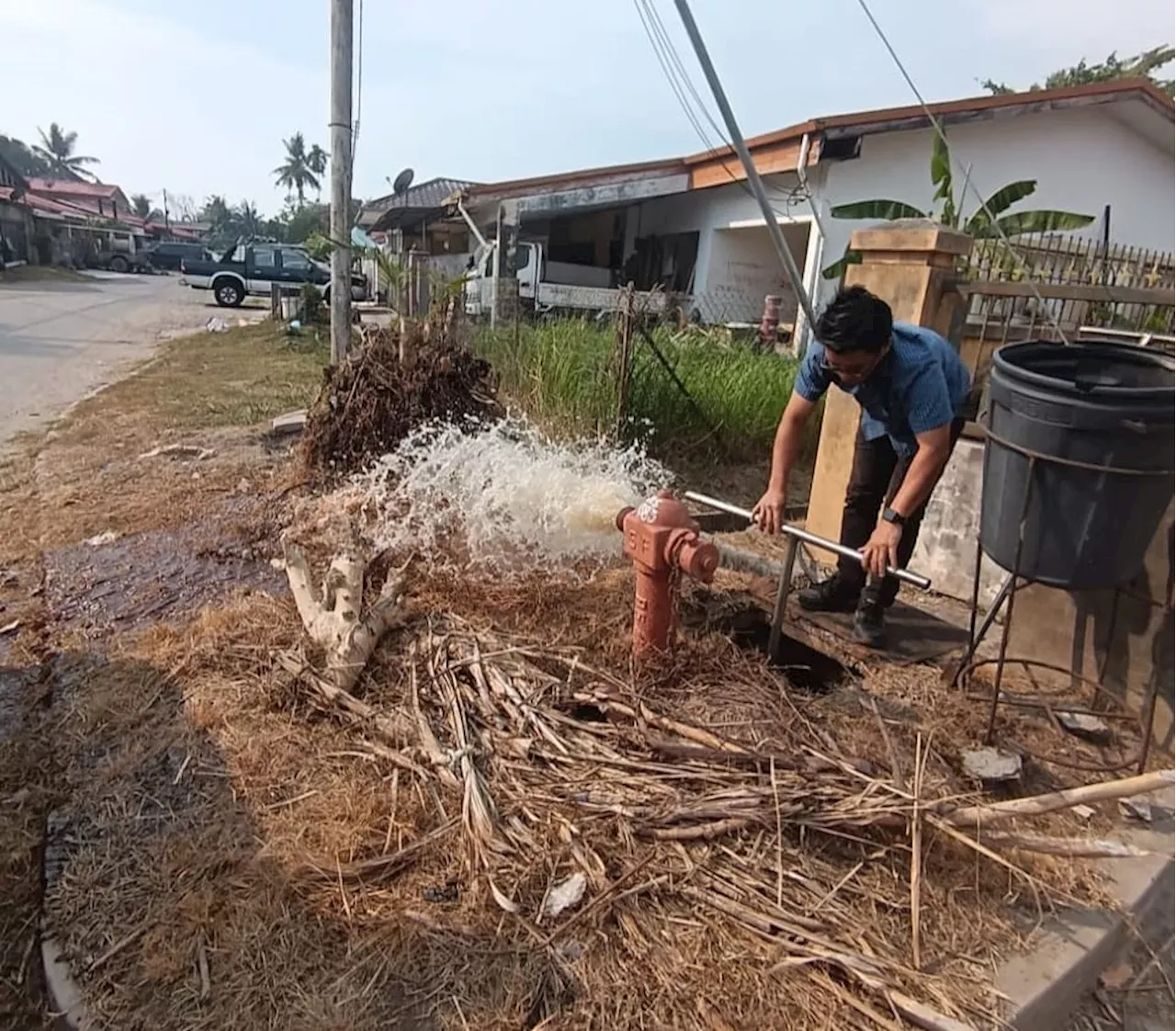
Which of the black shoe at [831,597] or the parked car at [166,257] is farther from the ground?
the parked car at [166,257]

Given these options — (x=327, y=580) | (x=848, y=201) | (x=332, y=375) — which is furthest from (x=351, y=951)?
(x=848, y=201)

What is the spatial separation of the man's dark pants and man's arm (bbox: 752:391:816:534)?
41 centimetres

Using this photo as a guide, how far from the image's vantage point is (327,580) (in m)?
3.03

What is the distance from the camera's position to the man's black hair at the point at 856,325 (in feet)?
8.32

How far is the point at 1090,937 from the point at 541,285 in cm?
1246

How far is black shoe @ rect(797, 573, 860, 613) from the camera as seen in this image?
351 centimetres

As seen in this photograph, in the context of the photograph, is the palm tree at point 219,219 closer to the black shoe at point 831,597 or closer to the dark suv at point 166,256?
the dark suv at point 166,256

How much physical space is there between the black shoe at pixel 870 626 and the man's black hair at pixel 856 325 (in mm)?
1203

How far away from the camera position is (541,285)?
13117 mm

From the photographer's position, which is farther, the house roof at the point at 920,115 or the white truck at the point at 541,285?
the white truck at the point at 541,285

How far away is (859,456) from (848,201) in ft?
28.3

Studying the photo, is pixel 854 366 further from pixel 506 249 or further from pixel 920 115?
pixel 506 249

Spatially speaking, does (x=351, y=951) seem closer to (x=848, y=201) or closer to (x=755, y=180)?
(x=755, y=180)

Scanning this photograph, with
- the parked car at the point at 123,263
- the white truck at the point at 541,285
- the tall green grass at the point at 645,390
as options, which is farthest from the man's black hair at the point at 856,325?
the parked car at the point at 123,263
